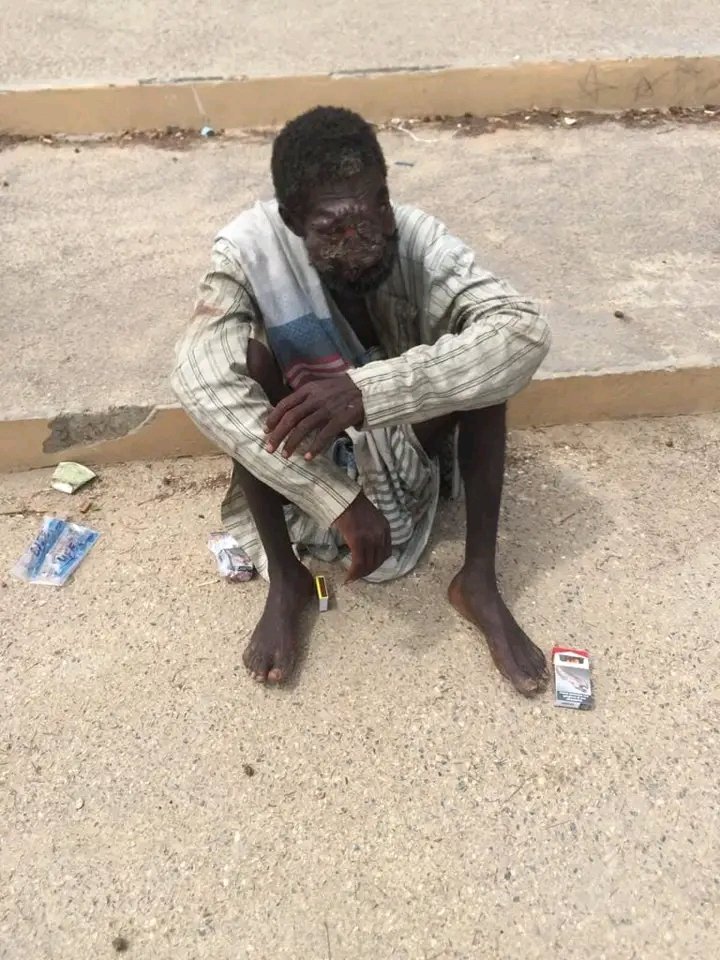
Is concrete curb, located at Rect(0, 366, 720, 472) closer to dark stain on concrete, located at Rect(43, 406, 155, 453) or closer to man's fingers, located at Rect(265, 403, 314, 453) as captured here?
dark stain on concrete, located at Rect(43, 406, 155, 453)

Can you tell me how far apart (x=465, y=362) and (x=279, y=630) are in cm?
85

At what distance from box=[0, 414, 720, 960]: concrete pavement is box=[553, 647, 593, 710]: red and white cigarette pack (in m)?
0.03

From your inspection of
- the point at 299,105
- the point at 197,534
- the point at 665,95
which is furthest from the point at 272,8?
the point at 197,534

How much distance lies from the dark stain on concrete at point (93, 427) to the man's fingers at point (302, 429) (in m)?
1.06

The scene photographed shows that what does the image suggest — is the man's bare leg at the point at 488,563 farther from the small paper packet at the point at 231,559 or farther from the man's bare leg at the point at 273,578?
the small paper packet at the point at 231,559

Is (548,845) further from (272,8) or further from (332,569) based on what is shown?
(272,8)

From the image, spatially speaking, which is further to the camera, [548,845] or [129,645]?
[129,645]

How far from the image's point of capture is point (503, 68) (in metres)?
4.31

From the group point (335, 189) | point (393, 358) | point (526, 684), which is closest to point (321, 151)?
point (335, 189)

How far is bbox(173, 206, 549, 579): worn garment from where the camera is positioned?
5.73 ft

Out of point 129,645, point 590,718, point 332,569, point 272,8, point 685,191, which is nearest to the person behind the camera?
point 590,718

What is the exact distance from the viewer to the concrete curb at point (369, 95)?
14.0 feet

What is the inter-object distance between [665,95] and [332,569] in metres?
3.66

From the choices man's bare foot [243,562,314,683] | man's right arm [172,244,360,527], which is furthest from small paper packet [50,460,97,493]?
man's right arm [172,244,360,527]
